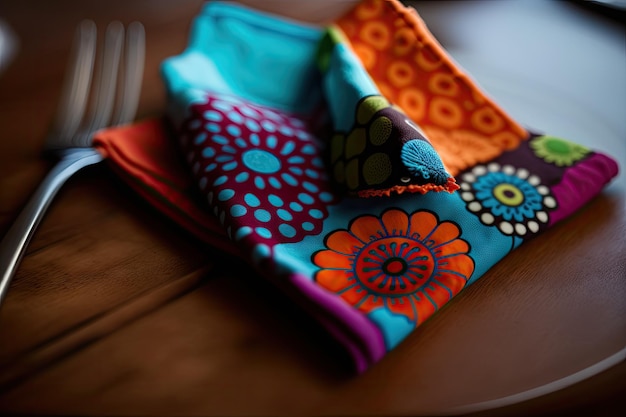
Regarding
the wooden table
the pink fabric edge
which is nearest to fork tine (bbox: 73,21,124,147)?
the wooden table

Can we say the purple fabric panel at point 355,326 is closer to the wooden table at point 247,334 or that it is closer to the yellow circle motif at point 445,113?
the wooden table at point 247,334

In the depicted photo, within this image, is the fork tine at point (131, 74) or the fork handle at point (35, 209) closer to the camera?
the fork handle at point (35, 209)

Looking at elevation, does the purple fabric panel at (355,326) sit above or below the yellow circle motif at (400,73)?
below

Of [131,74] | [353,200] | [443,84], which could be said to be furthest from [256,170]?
[131,74]

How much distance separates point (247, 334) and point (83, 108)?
36cm

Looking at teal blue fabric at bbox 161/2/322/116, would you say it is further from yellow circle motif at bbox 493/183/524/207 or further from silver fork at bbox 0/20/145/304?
yellow circle motif at bbox 493/183/524/207

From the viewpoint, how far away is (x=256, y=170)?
42 cm

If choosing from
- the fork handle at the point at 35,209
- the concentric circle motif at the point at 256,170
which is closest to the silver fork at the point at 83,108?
the fork handle at the point at 35,209

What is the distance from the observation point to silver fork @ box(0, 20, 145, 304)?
16.0 inches

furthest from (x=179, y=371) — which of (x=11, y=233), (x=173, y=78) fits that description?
(x=173, y=78)

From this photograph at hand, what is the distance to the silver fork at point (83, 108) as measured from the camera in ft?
1.33

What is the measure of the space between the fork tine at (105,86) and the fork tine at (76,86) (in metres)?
0.01

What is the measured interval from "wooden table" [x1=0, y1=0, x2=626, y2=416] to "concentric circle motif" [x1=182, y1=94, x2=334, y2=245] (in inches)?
1.5

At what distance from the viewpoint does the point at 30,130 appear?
1.75 feet
